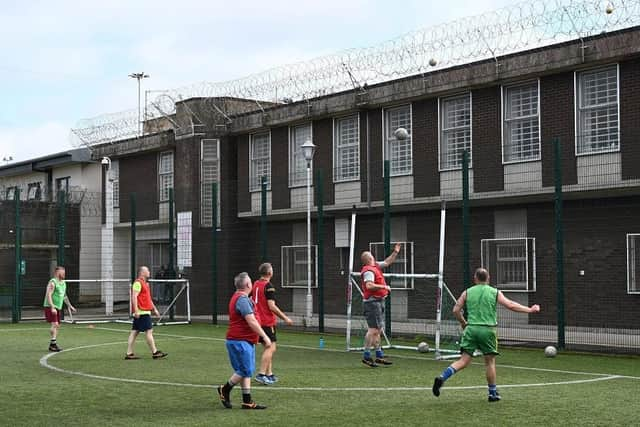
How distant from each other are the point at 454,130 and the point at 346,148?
4.73 metres

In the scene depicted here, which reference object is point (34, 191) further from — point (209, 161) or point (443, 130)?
point (443, 130)

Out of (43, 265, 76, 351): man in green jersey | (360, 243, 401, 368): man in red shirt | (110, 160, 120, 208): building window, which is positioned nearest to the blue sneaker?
(360, 243, 401, 368): man in red shirt

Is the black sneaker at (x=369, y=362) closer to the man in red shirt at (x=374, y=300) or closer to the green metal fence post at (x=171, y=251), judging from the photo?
the man in red shirt at (x=374, y=300)

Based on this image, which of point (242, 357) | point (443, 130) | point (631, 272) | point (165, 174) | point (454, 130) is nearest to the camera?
point (242, 357)

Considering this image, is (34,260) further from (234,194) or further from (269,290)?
(269,290)

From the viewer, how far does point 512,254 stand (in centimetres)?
2698

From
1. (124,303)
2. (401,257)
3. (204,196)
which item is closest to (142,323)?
(401,257)

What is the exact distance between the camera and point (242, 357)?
12070mm

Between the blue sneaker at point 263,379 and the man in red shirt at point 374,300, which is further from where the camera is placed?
the man in red shirt at point 374,300

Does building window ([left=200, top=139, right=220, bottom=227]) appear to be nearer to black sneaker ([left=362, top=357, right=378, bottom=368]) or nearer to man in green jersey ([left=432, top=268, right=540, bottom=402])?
black sneaker ([left=362, top=357, right=378, bottom=368])

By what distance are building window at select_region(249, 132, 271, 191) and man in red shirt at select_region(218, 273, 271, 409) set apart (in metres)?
22.7

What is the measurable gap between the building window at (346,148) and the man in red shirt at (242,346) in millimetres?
19331

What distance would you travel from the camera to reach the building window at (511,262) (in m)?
26.5

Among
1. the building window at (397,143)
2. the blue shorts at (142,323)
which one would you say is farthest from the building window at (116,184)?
the blue shorts at (142,323)
